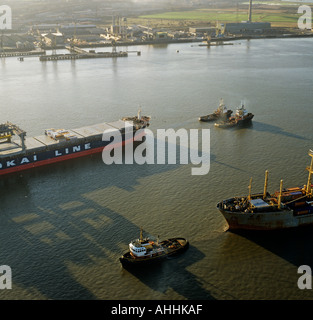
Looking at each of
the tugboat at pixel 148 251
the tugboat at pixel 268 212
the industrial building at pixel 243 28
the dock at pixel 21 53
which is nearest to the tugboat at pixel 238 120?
the tugboat at pixel 268 212

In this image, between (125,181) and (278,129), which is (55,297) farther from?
(278,129)

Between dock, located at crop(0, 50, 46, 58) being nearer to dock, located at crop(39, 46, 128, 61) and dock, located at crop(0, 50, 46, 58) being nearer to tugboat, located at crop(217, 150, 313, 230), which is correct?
dock, located at crop(39, 46, 128, 61)

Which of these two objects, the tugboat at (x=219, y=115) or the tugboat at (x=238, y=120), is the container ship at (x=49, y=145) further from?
the tugboat at (x=238, y=120)

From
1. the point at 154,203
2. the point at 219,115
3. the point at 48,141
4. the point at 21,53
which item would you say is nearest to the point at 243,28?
→ the point at 21,53

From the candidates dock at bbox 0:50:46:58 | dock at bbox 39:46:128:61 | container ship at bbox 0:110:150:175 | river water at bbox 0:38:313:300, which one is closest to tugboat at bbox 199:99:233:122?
river water at bbox 0:38:313:300

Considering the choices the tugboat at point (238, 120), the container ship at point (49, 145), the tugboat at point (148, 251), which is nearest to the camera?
the tugboat at point (148, 251)

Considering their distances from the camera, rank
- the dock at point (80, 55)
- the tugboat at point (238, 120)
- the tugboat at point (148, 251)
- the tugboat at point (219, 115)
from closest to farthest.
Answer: the tugboat at point (148, 251) < the tugboat at point (238, 120) < the tugboat at point (219, 115) < the dock at point (80, 55)

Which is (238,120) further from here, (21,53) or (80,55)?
(21,53)
